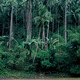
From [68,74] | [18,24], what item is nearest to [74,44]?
[68,74]

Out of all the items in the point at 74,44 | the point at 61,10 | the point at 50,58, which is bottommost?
the point at 50,58

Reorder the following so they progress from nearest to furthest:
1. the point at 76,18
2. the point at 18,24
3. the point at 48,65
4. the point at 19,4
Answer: the point at 48,65 → the point at 76,18 → the point at 19,4 → the point at 18,24

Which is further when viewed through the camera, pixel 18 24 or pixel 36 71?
pixel 18 24

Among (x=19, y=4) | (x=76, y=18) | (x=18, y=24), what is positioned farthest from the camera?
(x=18, y=24)

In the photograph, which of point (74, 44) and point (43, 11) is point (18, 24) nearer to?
point (43, 11)

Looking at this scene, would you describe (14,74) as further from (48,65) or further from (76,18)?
(76,18)

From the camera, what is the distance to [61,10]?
4747 cm

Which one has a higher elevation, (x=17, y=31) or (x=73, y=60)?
(x=17, y=31)

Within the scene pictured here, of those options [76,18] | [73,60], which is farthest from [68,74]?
[76,18]

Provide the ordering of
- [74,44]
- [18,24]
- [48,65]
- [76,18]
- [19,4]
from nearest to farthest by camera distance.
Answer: [74,44] < [48,65] < [76,18] < [19,4] < [18,24]

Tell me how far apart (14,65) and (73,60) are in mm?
11031

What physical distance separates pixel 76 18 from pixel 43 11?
51.7 feet

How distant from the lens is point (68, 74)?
29.5 m

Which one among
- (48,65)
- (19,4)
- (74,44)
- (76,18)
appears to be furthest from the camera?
(19,4)
